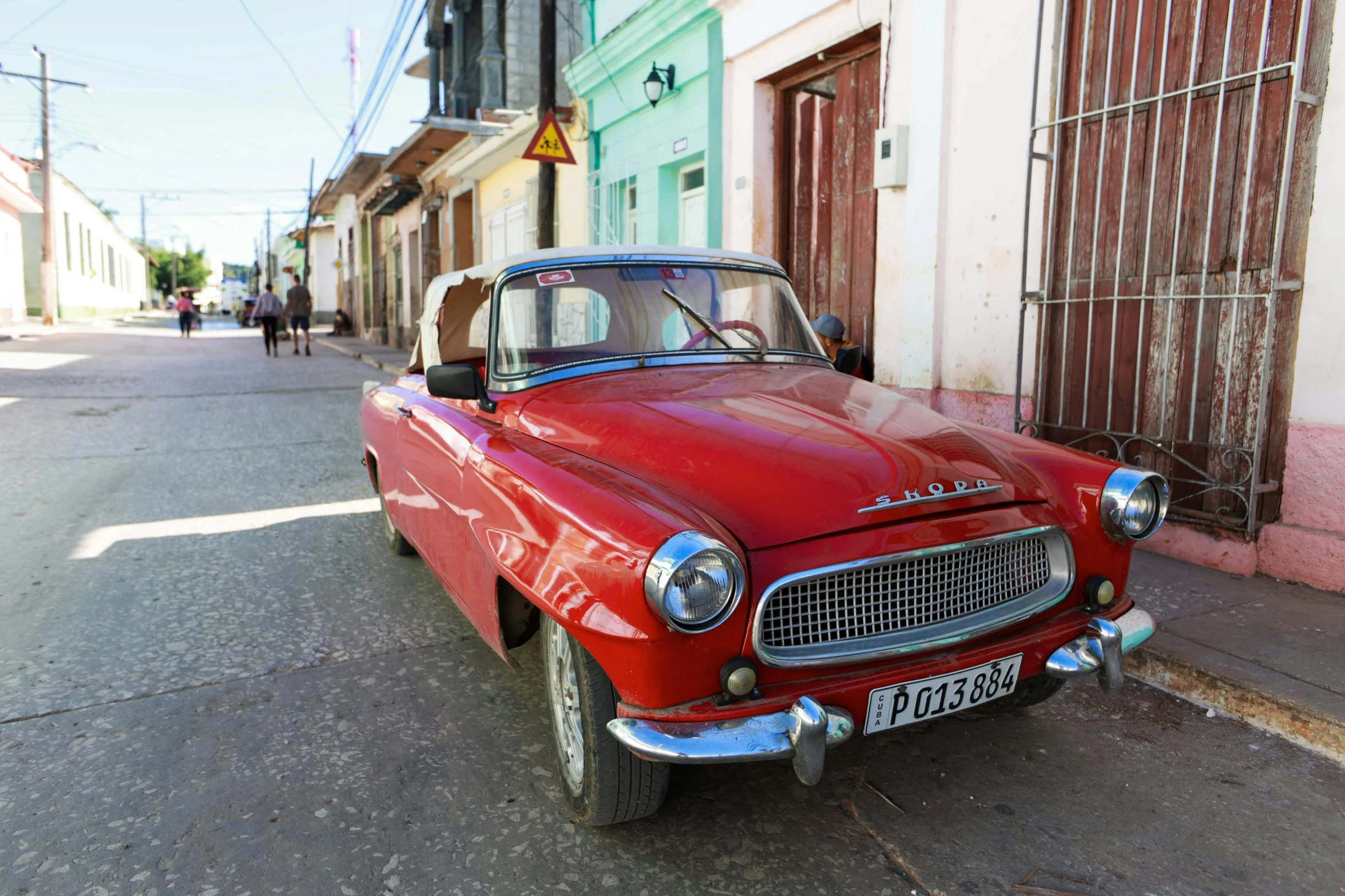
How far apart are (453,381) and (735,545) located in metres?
1.46

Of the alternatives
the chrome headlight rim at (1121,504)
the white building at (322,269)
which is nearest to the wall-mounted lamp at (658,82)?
the chrome headlight rim at (1121,504)

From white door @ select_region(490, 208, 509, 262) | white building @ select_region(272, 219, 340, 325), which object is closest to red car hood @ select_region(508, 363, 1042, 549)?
white door @ select_region(490, 208, 509, 262)

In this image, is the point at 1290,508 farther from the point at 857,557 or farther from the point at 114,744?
the point at 114,744

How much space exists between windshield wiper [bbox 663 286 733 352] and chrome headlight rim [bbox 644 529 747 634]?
5.12 feet

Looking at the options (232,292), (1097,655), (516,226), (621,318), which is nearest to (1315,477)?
(1097,655)

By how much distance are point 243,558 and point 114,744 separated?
2.05 meters

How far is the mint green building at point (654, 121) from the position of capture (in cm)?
930

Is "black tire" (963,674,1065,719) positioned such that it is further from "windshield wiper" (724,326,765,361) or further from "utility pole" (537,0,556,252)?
"utility pole" (537,0,556,252)

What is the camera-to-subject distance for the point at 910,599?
225 centimetres

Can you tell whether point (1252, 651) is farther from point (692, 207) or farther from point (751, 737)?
point (692, 207)

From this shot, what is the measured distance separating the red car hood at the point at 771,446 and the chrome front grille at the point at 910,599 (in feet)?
0.38

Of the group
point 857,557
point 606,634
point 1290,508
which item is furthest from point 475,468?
point 1290,508

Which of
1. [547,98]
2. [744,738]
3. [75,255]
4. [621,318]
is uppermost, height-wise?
[75,255]

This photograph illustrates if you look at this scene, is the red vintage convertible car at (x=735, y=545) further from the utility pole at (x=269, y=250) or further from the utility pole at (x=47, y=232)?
the utility pole at (x=269, y=250)
